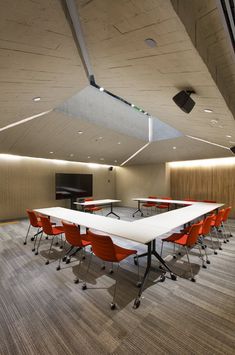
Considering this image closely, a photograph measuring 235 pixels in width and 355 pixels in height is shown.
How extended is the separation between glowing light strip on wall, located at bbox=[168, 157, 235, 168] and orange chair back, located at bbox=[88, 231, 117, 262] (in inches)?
294

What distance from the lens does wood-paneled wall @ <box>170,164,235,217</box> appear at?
7.88 meters

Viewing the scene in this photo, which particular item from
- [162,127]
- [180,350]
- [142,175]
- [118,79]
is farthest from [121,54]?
[142,175]

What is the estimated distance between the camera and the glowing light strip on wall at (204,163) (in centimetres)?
791

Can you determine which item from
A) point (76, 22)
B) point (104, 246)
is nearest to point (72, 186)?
point (104, 246)

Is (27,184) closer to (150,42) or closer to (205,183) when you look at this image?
(150,42)

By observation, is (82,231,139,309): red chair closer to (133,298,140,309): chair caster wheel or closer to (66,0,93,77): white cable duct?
(133,298,140,309): chair caster wheel

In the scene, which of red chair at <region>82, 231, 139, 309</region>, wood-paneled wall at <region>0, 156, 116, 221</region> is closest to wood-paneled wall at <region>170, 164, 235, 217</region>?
wood-paneled wall at <region>0, 156, 116, 221</region>

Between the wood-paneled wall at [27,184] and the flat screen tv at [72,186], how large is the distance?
41 centimetres

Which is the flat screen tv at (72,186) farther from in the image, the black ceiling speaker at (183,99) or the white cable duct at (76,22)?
the black ceiling speaker at (183,99)

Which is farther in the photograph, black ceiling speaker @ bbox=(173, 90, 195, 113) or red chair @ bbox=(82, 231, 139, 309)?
red chair @ bbox=(82, 231, 139, 309)

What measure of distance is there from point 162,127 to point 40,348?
6.68 metres

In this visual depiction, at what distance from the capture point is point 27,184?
7629 mm

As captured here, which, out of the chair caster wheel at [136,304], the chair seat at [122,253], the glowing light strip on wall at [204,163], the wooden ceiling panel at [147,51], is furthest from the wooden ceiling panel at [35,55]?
the glowing light strip on wall at [204,163]

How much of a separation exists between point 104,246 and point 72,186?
6621 mm
